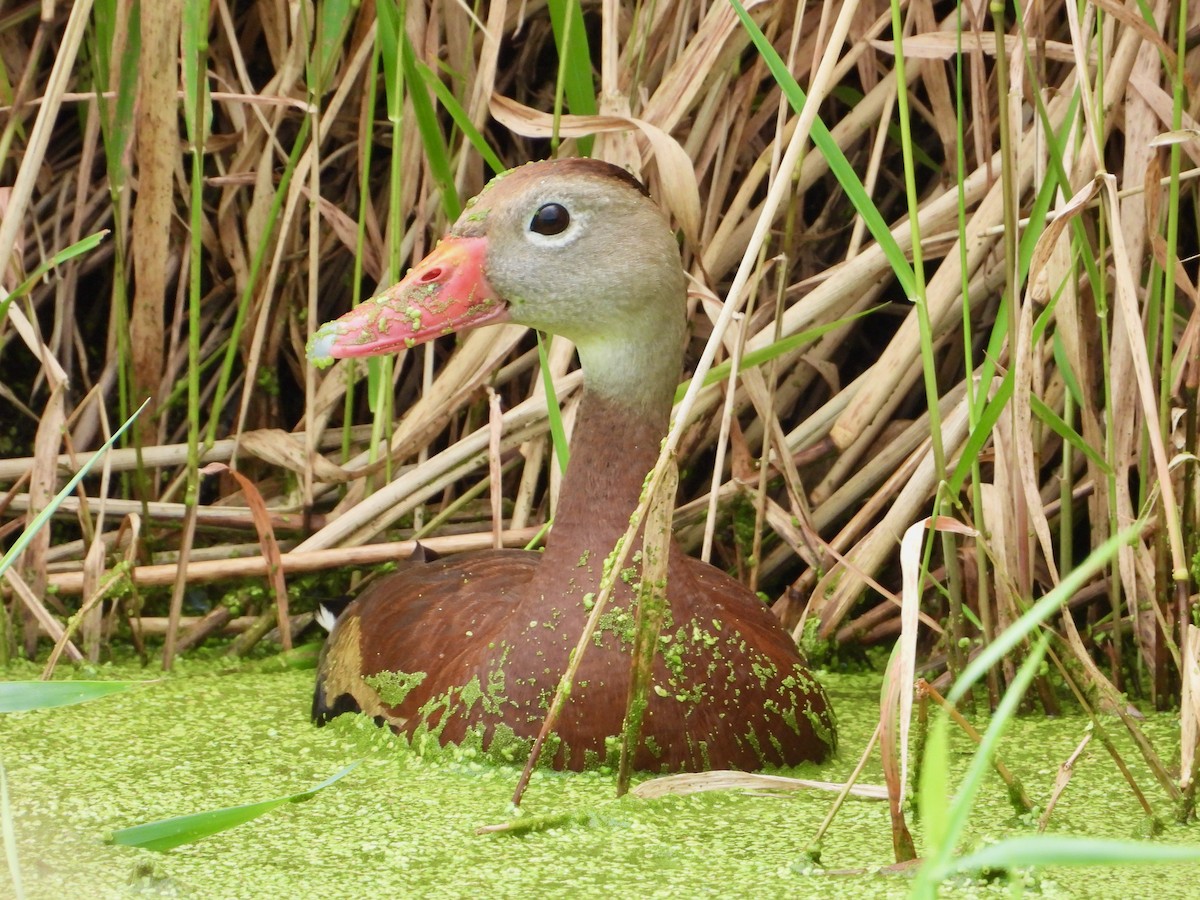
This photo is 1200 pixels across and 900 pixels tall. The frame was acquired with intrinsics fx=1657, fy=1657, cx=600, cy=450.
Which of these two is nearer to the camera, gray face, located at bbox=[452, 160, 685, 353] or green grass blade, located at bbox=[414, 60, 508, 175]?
gray face, located at bbox=[452, 160, 685, 353]

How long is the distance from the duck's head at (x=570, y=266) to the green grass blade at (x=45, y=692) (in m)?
0.93

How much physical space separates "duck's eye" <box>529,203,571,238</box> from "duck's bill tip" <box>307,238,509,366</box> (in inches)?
3.2

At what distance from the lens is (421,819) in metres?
2.07

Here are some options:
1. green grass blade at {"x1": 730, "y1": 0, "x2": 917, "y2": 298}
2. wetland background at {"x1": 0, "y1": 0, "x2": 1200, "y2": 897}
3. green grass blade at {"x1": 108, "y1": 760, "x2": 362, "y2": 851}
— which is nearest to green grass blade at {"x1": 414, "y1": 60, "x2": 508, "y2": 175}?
wetland background at {"x1": 0, "y1": 0, "x2": 1200, "y2": 897}

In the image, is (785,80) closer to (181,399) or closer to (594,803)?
(594,803)

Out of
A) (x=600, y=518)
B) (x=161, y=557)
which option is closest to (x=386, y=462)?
(x=161, y=557)

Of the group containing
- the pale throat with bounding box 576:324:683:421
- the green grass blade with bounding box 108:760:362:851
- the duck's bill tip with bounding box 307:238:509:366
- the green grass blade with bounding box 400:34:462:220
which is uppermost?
the green grass blade with bounding box 400:34:462:220

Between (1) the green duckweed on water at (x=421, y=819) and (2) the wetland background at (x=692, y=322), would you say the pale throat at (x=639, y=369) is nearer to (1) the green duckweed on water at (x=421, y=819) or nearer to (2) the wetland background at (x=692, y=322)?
(2) the wetland background at (x=692, y=322)

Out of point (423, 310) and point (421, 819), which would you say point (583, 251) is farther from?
point (421, 819)

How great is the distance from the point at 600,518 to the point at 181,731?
0.75 meters

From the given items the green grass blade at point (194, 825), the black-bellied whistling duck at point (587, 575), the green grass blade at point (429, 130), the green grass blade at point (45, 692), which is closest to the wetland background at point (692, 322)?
the green grass blade at point (429, 130)

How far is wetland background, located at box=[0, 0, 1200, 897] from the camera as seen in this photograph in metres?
2.43

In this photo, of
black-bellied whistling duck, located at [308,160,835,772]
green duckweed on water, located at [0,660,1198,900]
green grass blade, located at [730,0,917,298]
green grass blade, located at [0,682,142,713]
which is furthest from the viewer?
black-bellied whistling duck, located at [308,160,835,772]

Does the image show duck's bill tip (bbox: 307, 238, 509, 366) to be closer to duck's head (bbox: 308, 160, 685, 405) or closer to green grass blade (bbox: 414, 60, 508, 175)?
duck's head (bbox: 308, 160, 685, 405)
